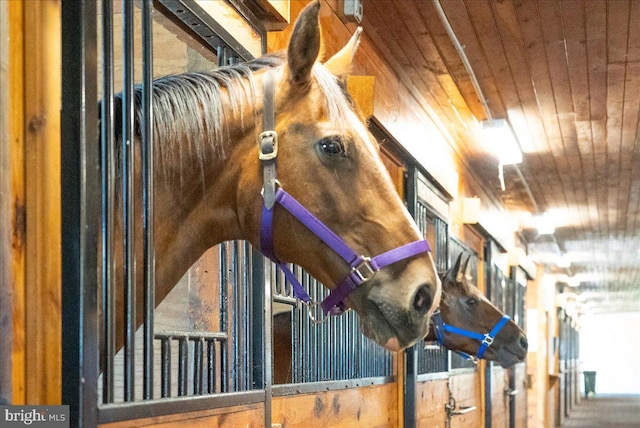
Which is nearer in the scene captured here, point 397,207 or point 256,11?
point 397,207

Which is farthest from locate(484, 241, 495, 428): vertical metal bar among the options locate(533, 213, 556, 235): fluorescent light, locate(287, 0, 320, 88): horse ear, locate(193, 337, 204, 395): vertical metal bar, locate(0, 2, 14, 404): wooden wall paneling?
locate(0, 2, 14, 404): wooden wall paneling

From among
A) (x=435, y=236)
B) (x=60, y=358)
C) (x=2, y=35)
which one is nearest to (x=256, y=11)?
(x=2, y=35)

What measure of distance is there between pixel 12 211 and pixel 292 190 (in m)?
0.56

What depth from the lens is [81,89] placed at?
1424 millimetres

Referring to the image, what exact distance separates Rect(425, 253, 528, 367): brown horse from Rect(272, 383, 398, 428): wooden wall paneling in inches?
30.2

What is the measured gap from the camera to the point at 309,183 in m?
1.69

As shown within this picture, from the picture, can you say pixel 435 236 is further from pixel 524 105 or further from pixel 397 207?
pixel 397 207

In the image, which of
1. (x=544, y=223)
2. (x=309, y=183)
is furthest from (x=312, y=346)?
(x=544, y=223)

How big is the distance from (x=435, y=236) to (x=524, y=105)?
39.6 inches

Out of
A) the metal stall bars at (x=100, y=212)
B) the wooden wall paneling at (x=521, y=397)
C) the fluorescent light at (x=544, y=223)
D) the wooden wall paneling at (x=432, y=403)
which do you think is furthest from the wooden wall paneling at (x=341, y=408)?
the wooden wall paneling at (x=521, y=397)

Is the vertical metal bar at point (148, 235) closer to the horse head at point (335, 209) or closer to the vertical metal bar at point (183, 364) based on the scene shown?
the horse head at point (335, 209)

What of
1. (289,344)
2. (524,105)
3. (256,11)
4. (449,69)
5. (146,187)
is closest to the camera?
(146,187)

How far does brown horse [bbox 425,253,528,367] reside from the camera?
4784 millimetres

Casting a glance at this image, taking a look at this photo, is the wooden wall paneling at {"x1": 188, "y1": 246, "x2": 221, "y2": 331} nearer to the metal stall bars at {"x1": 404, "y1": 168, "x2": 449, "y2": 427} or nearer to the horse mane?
the horse mane
